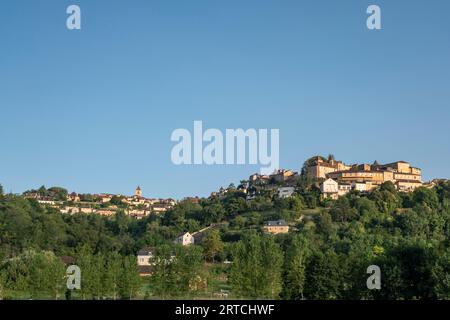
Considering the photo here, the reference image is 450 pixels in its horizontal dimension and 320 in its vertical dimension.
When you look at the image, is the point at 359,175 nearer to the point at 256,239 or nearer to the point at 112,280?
the point at 256,239

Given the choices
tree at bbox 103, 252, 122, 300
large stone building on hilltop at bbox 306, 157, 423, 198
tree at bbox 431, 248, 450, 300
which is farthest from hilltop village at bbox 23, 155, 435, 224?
tree at bbox 431, 248, 450, 300

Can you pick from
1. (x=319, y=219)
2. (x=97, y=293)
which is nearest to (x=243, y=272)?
(x=97, y=293)

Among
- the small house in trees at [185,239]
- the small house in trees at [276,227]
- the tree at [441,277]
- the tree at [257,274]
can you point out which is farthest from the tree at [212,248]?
the tree at [441,277]

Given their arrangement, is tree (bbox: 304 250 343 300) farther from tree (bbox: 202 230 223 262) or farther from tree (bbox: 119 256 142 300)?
tree (bbox: 202 230 223 262)

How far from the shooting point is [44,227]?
229ft

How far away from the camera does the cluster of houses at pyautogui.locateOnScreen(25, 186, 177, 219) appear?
112 m

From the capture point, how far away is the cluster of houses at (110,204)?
112 meters

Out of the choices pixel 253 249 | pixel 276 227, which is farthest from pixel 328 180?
pixel 253 249

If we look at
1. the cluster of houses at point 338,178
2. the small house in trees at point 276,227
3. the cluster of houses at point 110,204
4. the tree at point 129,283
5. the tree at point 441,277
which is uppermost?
the cluster of houses at point 338,178

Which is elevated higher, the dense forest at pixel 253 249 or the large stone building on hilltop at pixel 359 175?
the large stone building on hilltop at pixel 359 175

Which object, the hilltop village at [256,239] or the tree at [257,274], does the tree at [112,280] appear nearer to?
the hilltop village at [256,239]

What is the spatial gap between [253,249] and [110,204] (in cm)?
8917

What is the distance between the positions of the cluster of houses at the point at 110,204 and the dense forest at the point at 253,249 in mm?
16776
